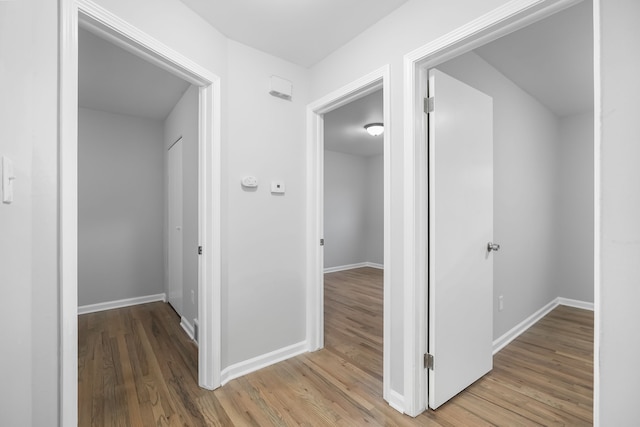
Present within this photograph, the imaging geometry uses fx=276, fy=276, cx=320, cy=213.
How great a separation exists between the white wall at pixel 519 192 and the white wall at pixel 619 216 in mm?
1201

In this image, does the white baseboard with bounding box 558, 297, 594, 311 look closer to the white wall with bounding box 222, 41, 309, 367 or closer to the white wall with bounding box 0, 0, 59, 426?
the white wall with bounding box 222, 41, 309, 367

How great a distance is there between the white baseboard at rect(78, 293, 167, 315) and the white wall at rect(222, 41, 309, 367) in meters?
2.32

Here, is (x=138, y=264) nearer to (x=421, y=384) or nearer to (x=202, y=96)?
(x=202, y=96)

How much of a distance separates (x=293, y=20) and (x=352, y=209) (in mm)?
4800

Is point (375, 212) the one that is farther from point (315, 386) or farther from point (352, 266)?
point (315, 386)

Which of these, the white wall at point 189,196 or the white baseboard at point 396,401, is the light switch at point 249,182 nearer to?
the white wall at point 189,196

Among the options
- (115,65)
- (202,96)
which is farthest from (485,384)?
(115,65)

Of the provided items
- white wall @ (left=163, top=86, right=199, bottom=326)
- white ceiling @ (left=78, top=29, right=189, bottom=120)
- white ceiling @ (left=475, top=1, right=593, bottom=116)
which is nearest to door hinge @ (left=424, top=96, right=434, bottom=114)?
white ceiling @ (left=475, top=1, right=593, bottom=116)

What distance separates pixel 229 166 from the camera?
202 cm

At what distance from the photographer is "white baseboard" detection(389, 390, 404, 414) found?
1.68 m

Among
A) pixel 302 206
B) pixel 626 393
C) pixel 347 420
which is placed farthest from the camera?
pixel 302 206

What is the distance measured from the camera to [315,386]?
6.32 ft

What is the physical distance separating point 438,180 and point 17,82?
1.89 metres

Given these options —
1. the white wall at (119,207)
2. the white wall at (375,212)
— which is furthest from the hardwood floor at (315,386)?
the white wall at (375,212)
